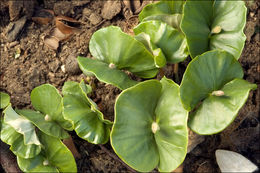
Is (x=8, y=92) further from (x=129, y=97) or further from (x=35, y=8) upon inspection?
(x=129, y=97)

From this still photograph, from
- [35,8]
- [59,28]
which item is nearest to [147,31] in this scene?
[59,28]

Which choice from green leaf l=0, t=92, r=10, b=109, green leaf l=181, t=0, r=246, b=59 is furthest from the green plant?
green leaf l=181, t=0, r=246, b=59

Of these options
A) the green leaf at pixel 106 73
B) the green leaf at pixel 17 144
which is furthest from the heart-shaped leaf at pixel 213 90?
the green leaf at pixel 17 144

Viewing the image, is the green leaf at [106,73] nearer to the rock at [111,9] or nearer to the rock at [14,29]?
the rock at [111,9]

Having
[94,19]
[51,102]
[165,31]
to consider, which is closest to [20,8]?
[94,19]

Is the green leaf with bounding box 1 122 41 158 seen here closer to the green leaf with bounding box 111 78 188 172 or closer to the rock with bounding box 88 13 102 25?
the green leaf with bounding box 111 78 188 172

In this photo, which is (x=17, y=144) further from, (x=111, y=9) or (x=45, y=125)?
(x=111, y=9)
